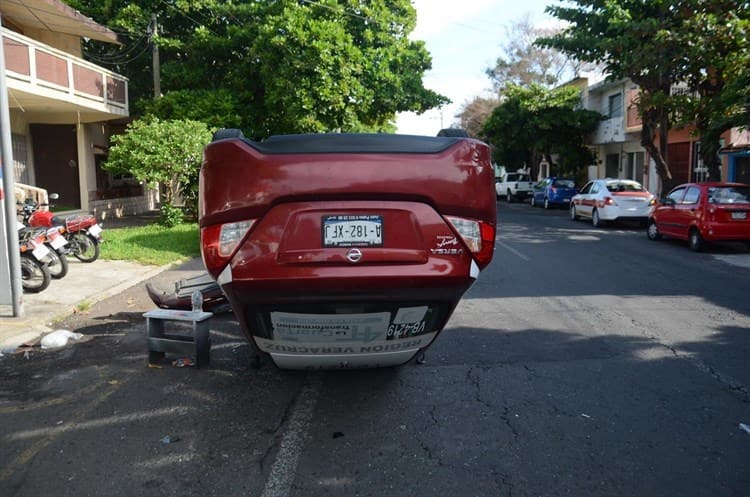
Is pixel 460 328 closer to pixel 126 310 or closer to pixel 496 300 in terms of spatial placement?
pixel 496 300

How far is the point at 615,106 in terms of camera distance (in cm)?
3080

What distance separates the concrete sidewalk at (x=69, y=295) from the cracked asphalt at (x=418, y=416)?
1.09 feet

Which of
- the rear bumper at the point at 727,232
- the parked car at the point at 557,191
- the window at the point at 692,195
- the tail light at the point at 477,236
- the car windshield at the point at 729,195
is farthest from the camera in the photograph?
the parked car at the point at 557,191

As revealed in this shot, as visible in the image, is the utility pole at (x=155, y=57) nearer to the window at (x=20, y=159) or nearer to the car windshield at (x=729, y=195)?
the window at (x=20, y=159)

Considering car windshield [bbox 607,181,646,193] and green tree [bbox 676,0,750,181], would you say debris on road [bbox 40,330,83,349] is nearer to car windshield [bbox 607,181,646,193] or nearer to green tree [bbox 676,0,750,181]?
green tree [bbox 676,0,750,181]

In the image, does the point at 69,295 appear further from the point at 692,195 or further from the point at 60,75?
the point at 692,195

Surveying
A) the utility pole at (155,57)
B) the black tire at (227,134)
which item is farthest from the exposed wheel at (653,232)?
the utility pole at (155,57)

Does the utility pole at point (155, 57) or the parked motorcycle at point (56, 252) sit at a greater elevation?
the utility pole at point (155, 57)

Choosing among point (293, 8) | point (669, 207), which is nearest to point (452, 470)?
point (669, 207)

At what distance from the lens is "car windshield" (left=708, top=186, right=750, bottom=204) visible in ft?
41.4

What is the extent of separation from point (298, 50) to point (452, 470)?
1646 cm

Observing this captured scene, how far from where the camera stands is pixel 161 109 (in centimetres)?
1980

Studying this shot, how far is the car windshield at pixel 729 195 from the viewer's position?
12625 mm

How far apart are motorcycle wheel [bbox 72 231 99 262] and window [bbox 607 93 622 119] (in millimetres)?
25880
